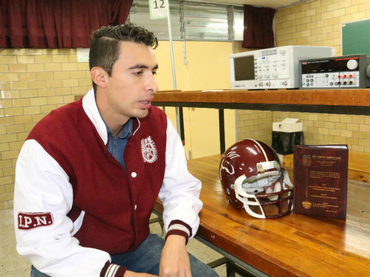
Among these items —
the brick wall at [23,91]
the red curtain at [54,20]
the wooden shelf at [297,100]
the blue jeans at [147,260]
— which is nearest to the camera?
the wooden shelf at [297,100]

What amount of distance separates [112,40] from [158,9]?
1.43m

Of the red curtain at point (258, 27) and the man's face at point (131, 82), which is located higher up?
the red curtain at point (258, 27)

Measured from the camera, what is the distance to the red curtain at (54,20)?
12.8 ft

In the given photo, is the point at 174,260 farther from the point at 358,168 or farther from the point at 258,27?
the point at 258,27

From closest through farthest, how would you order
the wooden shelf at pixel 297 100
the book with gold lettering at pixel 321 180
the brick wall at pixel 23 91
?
1. the wooden shelf at pixel 297 100
2. the book with gold lettering at pixel 321 180
3. the brick wall at pixel 23 91

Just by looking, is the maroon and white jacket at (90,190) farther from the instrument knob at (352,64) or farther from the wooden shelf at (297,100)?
the instrument knob at (352,64)

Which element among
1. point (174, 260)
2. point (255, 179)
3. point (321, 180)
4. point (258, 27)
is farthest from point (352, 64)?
point (258, 27)

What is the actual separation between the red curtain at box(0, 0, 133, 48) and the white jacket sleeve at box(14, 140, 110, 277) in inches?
138

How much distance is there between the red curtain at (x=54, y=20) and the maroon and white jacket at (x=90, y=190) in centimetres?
333

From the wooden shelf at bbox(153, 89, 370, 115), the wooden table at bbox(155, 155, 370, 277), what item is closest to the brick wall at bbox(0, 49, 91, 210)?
the wooden shelf at bbox(153, 89, 370, 115)

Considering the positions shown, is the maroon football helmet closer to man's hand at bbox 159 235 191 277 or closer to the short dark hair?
man's hand at bbox 159 235 191 277

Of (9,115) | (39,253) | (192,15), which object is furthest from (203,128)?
(39,253)

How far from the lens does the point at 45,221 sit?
1.05 meters

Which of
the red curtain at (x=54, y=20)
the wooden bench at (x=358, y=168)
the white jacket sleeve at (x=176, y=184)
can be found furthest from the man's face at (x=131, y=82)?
the red curtain at (x=54, y=20)
